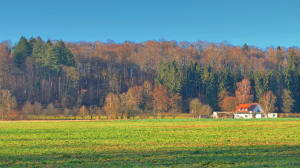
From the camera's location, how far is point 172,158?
1873 cm

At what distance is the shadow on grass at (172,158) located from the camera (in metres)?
16.8

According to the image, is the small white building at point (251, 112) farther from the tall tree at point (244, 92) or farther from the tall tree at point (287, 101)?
the tall tree at point (287, 101)

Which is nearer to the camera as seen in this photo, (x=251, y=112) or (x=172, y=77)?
(x=251, y=112)

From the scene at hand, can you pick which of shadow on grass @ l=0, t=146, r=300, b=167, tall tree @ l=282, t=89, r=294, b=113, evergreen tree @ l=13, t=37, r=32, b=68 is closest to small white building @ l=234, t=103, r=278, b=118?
tall tree @ l=282, t=89, r=294, b=113

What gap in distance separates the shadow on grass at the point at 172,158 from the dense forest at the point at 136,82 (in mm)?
92547

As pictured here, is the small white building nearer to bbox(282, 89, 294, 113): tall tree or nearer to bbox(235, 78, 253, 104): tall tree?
bbox(235, 78, 253, 104): tall tree

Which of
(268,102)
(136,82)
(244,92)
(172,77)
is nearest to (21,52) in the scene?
(136,82)

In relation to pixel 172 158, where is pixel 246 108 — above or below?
above

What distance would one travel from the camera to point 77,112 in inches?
4574

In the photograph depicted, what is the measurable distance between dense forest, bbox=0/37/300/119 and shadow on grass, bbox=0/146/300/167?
9255 centimetres

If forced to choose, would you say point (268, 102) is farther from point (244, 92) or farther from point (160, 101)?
point (160, 101)

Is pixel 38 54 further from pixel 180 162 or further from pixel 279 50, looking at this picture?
pixel 180 162

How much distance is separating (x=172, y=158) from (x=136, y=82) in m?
138

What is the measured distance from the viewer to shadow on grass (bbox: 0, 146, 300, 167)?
16.8m
